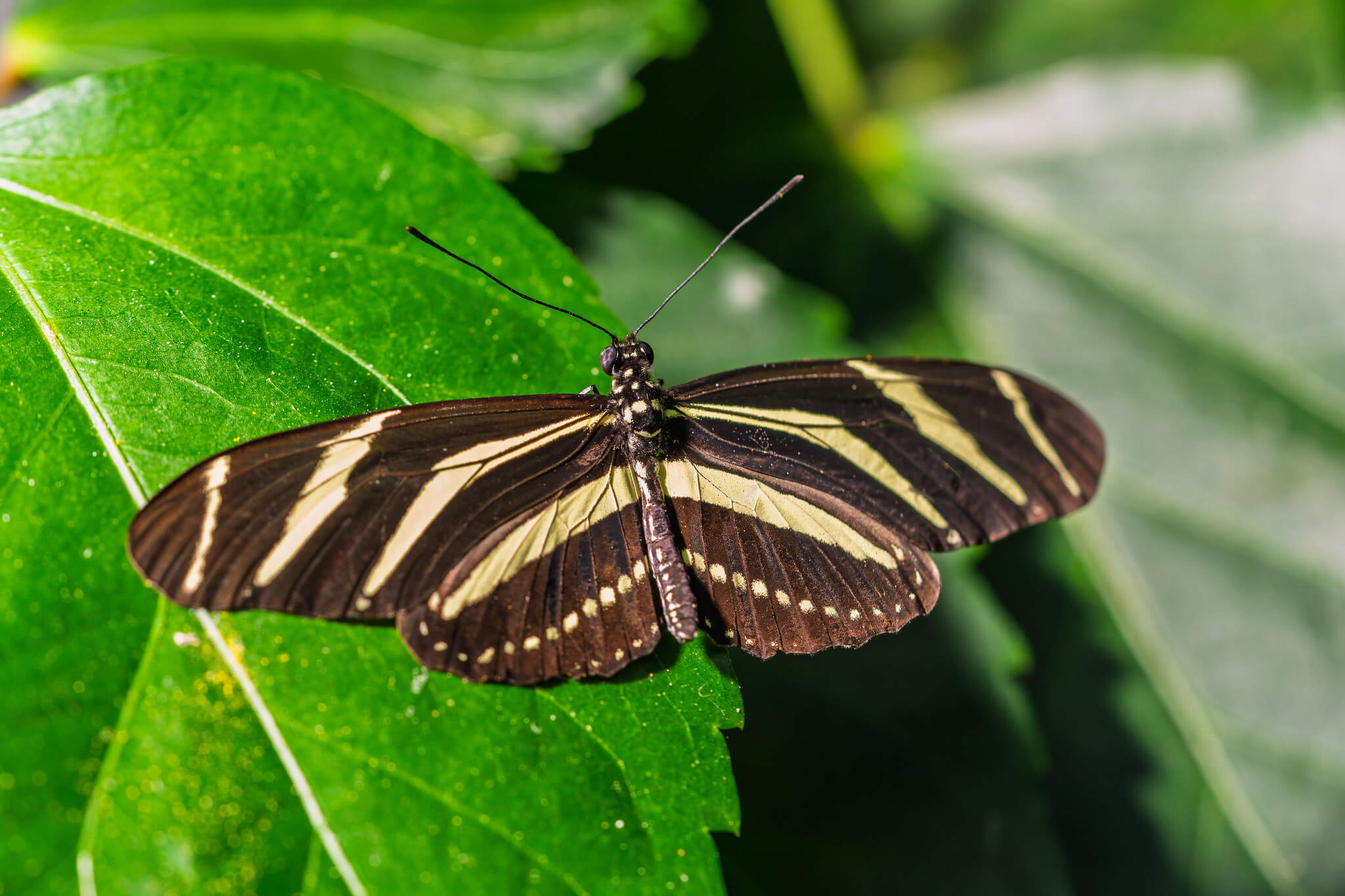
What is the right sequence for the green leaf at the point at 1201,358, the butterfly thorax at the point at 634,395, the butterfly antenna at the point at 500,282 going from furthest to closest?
the green leaf at the point at 1201,358, the butterfly thorax at the point at 634,395, the butterfly antenna at the point at 500,282

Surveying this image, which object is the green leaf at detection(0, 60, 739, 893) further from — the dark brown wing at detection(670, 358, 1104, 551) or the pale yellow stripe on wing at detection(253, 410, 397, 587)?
the dark brown wing at detection(670, 358, 1104, 551)

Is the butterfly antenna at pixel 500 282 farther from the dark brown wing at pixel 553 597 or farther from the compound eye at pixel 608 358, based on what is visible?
the dark brown wing at pixel 553 597

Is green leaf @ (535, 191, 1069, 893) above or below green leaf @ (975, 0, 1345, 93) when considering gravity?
below

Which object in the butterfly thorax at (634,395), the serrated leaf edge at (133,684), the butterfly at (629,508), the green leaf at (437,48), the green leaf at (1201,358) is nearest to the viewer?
the serrated leaf edge at (133,684)

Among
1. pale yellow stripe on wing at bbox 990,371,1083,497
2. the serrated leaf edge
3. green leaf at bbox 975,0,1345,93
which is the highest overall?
green leaf at bbox 975,0,1345,93

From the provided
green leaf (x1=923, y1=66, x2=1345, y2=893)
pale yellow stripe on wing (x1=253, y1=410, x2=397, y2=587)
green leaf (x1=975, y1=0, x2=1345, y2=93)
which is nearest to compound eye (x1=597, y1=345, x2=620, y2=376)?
pale yellow stripe on wing (x1=253, y1=410, x2=397, y2=587)

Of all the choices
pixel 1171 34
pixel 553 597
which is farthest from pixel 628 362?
pixel 1171 34

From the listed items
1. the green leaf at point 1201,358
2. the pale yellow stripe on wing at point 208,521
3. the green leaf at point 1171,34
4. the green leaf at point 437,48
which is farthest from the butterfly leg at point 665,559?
the green leaf at point 1171,34

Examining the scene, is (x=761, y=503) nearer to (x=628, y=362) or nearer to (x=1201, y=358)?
(x=628, y=362)
